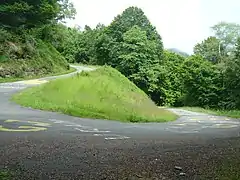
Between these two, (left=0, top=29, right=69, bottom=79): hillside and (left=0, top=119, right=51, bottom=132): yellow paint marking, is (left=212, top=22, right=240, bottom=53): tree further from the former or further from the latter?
(left=0, top=119, right=51, bottom=132): yellow paint marking

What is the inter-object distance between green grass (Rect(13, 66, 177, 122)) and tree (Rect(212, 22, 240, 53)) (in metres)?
45.7

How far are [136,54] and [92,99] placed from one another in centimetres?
3388

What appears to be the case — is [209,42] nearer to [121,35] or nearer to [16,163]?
[121,35]

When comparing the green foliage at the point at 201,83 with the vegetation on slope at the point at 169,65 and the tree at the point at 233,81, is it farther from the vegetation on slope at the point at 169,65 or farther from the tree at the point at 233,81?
the tree at the point at 233,81

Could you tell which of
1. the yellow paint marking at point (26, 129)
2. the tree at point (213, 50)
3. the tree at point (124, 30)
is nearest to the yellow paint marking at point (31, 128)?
the yellow paint marking at point (26, 129)

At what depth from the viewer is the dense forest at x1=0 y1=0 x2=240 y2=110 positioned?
36.2 meters

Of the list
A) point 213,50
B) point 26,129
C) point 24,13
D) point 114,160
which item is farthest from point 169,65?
point 114,160

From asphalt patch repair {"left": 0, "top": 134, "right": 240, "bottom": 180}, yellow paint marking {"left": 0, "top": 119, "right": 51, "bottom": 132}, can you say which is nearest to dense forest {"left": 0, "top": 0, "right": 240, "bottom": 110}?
yellow paint marking {"left": 0, "top": 119, "right": 51, "bottom": 132}

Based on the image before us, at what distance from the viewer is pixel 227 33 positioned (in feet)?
226

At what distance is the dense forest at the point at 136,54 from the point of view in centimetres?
3622

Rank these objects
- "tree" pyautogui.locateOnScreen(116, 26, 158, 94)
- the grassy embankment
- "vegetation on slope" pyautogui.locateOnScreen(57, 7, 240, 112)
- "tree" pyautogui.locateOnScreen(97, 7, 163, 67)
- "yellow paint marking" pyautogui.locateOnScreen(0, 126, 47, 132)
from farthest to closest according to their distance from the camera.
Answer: "tree" pyautogui.locateOnScreen(97, 7, 163, 67)
"tree" pyautogui.locateOnScreen(116, 26, 158, 94)
"vegetation on slope" pyautogui.locateOnScreen(57, 7, 240, 112)
the grassy embankment
"yellow paint marking" pyautogui.locateOnScreen(0, 126, 47, 132)

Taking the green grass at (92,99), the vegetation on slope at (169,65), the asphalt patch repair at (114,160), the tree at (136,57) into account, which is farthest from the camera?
the tree at (136,57)

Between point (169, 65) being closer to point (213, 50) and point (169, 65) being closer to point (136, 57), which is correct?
point (213, 50)

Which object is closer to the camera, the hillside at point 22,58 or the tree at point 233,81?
the hillside at point 22,58
